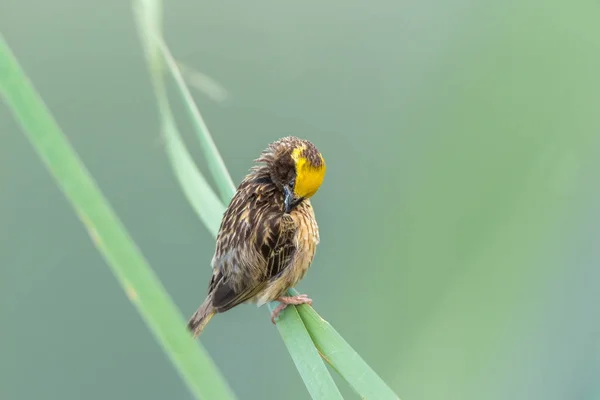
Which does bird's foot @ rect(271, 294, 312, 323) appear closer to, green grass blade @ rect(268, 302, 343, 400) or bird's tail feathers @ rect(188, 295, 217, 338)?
green grass blade @ rect(268, 302, 343, 400)

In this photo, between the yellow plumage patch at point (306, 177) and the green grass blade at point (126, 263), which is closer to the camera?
the green grass blade at point (126, 263)

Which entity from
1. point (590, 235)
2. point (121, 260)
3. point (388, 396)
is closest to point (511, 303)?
point (590, 235)

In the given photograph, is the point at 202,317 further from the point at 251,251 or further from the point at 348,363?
the point at 348,363

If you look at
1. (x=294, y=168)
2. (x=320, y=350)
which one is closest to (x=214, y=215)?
(x=294, y=168)

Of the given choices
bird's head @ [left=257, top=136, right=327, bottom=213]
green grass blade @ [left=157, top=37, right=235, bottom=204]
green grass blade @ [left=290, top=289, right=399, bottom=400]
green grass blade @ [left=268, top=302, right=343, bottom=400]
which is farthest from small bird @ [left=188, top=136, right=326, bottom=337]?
green grass blade @ [left=290, top=289, right=399, bottom=400]

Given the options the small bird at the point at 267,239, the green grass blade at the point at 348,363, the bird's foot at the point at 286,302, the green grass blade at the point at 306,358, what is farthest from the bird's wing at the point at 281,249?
the green grass blade at the point at 348,363

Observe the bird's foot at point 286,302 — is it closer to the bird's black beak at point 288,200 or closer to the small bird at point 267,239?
the small bird at point 267,239

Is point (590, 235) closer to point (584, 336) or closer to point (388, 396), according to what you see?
point (584, 336)
